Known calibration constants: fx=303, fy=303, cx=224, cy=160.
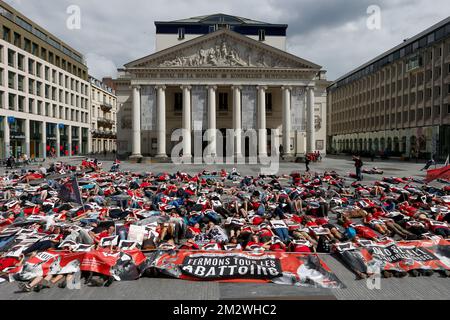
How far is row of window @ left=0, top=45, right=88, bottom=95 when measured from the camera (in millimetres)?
46594

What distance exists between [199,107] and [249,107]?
24.8 feet

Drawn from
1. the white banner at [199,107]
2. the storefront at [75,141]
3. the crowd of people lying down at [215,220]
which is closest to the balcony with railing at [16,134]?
the storefront at [75,141]

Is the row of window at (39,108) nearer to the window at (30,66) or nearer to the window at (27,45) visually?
the window at (30,66)

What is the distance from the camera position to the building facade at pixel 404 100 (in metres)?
48.2

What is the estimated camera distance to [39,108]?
179 feet

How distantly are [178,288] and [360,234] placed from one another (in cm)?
614

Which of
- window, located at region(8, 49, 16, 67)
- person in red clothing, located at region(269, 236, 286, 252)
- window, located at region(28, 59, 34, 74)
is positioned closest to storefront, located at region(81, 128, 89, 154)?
window, located at region(28, 59, 34, 74)

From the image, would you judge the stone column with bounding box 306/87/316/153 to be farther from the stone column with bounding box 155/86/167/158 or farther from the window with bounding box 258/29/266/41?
the stone column with bounding box 155/86/167/158

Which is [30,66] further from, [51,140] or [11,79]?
[51,140]

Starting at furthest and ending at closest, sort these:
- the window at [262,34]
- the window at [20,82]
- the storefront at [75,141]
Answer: the storefront at [75,141] < the window at [262,34] < the window at [20,82]

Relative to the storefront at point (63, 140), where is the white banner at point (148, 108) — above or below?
above

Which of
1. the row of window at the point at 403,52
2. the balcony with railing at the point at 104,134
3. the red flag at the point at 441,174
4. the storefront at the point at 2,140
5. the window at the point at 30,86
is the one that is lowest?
the red flag at the point at 441,174

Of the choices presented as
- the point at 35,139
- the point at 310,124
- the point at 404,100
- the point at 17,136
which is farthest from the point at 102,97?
the point at 404,100

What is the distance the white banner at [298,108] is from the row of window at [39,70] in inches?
1708
